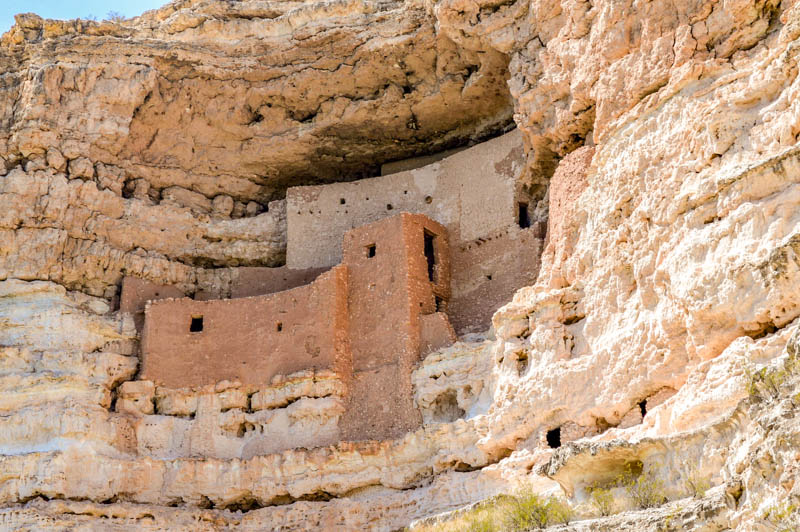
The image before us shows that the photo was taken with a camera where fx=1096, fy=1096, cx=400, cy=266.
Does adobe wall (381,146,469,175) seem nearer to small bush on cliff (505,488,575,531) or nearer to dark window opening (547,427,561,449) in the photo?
dark window opening (547,427,561,449)

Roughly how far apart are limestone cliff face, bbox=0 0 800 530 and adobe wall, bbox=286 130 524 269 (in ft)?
2.35

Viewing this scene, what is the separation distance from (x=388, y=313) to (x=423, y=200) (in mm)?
3255

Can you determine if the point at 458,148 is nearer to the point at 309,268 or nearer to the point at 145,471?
the point at 309,268

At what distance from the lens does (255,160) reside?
74.7 ft

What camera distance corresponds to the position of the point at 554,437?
15617mm

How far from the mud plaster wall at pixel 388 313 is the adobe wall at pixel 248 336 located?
0.34m

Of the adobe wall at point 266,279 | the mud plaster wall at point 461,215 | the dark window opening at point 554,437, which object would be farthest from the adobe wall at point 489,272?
the dark window opening at point 554,437

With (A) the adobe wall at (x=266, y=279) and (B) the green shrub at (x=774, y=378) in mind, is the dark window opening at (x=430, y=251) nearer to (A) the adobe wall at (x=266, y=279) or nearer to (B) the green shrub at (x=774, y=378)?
(A) the adobe wall at (x=266, y=279)

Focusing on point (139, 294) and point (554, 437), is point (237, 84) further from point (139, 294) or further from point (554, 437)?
point (554, 437)

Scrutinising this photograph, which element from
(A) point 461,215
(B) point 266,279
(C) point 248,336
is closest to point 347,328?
(C) point 248,336

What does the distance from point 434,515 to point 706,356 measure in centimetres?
481

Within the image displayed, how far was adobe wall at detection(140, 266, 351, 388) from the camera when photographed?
19156mm

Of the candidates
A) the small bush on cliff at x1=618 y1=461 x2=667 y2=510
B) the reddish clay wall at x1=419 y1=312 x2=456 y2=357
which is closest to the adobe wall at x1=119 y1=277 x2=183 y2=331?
the reddish clay wall at x1=419 y1=312 x2=456 y2=357

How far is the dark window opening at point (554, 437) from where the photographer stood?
15.5 meters
